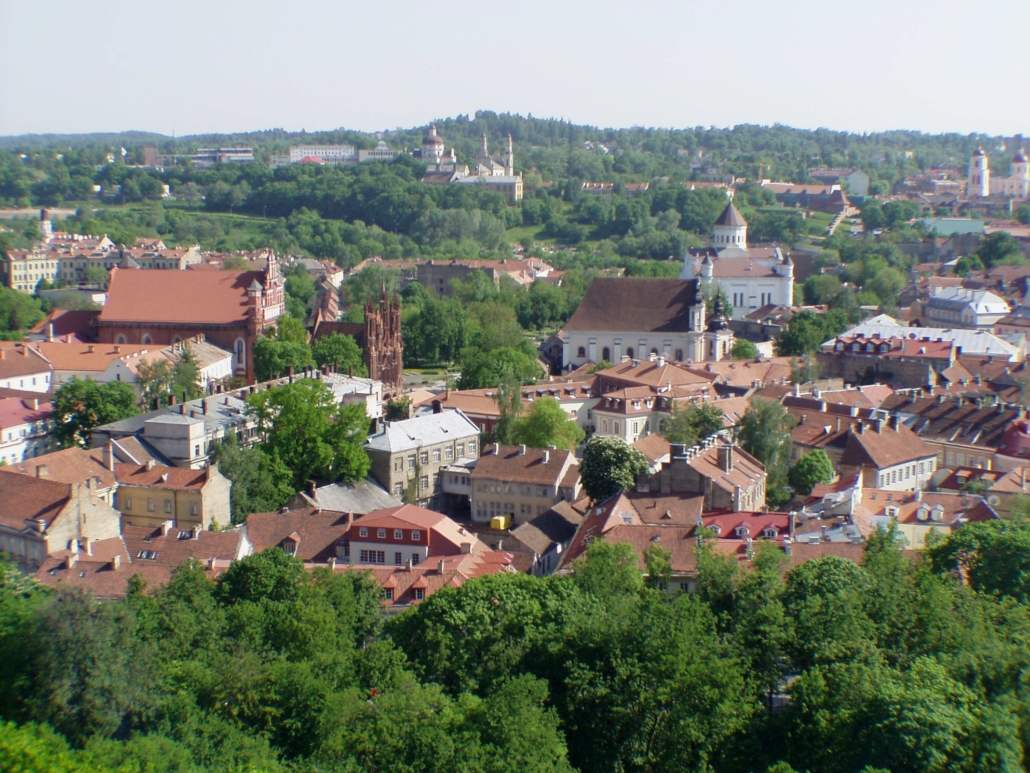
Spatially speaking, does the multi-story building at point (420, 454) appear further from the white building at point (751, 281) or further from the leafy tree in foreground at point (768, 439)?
the white building at point (751, 281)

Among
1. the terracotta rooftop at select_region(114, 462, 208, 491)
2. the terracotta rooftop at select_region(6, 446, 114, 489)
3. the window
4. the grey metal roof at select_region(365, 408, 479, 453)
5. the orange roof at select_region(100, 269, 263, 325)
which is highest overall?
the orange roof at select_region(100, 269, 263, 325)

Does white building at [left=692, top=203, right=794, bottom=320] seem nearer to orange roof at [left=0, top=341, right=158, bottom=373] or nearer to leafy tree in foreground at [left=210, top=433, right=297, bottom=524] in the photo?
orange roof at [left=0, top=341, right=158, bottom=373]

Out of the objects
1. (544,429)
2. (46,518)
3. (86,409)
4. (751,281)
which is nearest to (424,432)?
(544,429)

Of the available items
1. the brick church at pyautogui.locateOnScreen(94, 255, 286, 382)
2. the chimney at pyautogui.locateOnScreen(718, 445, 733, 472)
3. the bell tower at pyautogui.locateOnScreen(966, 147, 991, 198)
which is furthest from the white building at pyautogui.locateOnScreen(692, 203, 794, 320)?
the bell tower at pyautogui.locateOnScreen(966, 147, 991, 198)

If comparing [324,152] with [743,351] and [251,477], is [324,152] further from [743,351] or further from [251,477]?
[251,477]

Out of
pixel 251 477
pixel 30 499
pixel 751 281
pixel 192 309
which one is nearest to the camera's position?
pixel 30 499

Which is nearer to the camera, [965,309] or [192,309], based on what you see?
[192,309]
